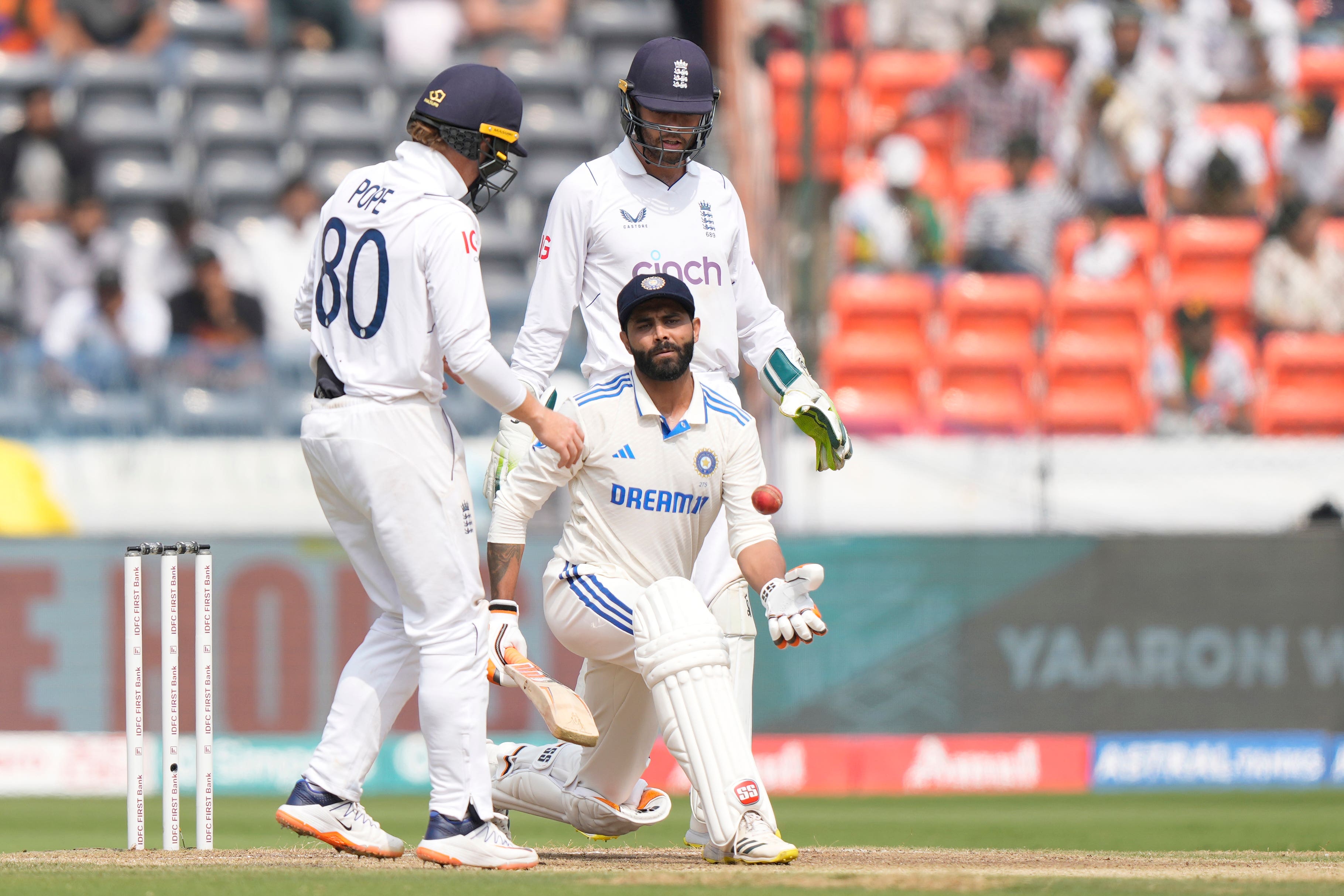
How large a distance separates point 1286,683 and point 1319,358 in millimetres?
2544

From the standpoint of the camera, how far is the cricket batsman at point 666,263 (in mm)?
5832

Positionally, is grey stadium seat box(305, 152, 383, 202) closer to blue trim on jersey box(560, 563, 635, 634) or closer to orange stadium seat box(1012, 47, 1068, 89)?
orange stadium seat box(1012, 47, 1068, 89)

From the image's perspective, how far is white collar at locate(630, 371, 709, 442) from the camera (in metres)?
5.50

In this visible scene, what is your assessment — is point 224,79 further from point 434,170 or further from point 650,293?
point 650,293

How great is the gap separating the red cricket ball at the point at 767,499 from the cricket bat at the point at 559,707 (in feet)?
2.56

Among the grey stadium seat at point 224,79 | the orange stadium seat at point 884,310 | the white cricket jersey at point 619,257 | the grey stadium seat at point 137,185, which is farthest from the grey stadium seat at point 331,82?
the white cricket jersey at point 619,257

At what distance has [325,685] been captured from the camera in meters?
10.3

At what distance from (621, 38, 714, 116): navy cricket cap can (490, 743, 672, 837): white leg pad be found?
2.11 m

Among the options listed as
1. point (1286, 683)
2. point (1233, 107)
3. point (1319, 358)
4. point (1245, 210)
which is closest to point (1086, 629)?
point (1286, 683)

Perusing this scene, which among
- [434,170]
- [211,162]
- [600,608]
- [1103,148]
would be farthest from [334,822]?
[1103,148]

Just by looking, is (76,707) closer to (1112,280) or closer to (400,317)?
(400,317)

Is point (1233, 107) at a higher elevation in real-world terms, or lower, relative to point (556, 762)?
higher

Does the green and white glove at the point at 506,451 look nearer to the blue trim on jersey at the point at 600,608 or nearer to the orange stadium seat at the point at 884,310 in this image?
the blue trim on jersey at the point at 600,608

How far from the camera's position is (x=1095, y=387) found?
38.1 ft
